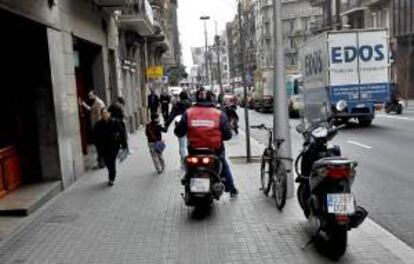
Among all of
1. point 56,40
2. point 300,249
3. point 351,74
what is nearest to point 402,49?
point 351,74

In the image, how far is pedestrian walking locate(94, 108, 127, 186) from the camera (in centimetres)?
1166

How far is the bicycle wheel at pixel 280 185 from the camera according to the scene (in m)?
8.52

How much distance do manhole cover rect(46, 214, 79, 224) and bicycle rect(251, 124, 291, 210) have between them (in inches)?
113

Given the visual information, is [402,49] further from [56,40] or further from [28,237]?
[28,237]

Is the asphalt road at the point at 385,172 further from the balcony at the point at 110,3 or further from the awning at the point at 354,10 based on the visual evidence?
the awning at the point at 354,10

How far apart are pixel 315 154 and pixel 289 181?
6.94ft

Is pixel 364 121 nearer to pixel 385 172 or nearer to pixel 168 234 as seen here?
pixel 385 172

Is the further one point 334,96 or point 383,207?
point 334,96

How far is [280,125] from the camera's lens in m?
9.96

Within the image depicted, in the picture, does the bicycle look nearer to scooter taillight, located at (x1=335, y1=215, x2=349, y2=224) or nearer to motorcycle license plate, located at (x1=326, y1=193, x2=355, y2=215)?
motorcycle license plate, located at (x1=326, y1=193, x2=355, y2=215)

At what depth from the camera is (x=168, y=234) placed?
764cm

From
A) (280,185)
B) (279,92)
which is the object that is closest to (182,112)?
(279,92)

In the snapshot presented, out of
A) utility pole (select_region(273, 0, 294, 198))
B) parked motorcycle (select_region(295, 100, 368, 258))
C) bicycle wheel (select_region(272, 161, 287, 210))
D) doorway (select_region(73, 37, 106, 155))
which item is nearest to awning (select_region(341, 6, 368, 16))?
doorway (select_region(73, 37, 106, 155))

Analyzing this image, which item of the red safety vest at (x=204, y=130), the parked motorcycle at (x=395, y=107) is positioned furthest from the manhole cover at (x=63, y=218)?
the parked motorcycle at (x=395, y=107)
